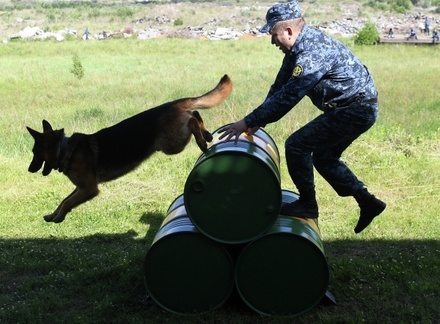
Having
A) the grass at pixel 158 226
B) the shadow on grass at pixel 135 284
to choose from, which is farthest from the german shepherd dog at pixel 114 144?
the grass at pixel 158 226

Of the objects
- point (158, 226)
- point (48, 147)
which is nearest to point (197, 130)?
point (48, 147)

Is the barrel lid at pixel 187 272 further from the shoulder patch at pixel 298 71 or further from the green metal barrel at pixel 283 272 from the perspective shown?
the shoulder patch at pixel 298 71

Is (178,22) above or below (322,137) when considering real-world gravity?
below

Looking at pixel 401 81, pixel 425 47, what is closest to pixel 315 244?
pixel 401 81

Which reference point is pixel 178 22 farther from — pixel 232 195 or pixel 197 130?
pixel 232 195

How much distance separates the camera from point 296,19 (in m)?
4.59

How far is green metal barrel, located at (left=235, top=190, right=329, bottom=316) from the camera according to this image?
479 centimetres

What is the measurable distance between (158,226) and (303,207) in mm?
2738

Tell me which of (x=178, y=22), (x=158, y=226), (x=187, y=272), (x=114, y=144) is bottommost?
(x=178, y=22)

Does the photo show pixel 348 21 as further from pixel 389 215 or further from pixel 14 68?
pixel 389 215

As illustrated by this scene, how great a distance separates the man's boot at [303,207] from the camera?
17.0 ft

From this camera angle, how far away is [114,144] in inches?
226

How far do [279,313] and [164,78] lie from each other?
17.5 m

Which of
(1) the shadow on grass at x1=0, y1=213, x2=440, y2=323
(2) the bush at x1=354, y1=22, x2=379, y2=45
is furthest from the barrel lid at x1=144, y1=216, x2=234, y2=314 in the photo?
(2) the bush at x1=354, y1=22, x2=379, y2=45
